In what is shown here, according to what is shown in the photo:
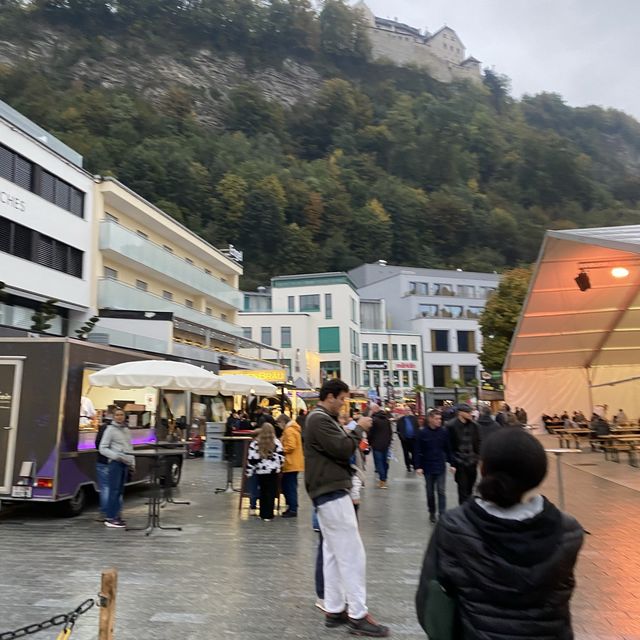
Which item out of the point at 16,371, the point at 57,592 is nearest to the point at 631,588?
the point at 57,592

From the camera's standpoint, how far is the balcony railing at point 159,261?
25297 millimetres

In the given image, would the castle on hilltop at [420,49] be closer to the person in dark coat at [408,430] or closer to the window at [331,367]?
the window at [331,367]

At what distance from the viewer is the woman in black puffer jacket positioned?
6.11ft

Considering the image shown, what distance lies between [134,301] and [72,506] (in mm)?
18768

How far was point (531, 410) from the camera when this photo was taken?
24.7 meters

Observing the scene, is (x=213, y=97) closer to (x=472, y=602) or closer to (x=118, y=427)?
(x=118, y=427)

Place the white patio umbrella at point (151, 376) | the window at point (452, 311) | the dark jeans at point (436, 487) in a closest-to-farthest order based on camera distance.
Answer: the dark jeans at point (436, 487)
the white patio umbrella at point (151, 376)
the window at point (452, 311)

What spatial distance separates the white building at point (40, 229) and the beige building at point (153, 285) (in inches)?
40.8

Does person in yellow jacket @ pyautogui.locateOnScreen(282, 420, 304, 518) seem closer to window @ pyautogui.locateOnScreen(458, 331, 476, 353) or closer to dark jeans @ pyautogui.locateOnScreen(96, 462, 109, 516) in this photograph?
dark jeans @ pyautogui.locateOnScreen(96, 462, 109, 516)

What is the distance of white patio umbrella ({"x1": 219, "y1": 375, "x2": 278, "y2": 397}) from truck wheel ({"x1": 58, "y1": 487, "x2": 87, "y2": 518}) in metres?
3.02

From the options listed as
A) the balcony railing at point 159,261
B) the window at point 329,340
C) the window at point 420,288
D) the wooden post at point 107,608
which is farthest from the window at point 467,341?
the wooden post at point 107,608

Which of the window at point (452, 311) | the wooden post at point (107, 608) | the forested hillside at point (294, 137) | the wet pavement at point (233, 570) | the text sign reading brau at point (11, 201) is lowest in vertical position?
the wet pavement at point (233, 570)

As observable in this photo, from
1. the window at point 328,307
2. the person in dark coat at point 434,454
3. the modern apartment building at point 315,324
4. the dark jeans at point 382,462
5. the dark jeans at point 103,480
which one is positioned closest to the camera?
the person in dark coat at point 434,454

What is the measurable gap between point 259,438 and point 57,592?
13.4 feet
